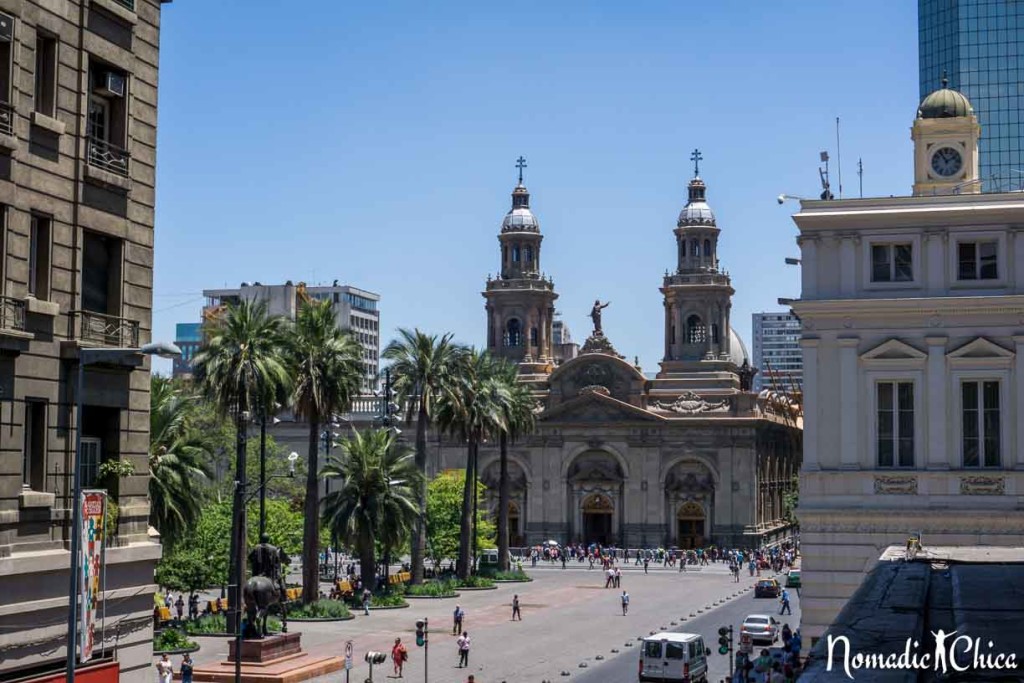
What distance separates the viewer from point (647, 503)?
102 meters

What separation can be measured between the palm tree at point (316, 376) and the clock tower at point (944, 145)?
24.1 meters

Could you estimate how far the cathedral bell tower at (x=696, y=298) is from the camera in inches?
4294

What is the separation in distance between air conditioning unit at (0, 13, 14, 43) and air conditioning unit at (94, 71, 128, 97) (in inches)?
96.5

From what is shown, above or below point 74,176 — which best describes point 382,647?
below

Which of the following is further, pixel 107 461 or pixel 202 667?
pixel 202 667

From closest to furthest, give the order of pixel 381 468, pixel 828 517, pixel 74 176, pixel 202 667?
pixel 74 176, pixel 828 517, pixel 202 667, pixel 381 468

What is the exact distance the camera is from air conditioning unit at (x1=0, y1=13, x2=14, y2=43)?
1950 centimetres

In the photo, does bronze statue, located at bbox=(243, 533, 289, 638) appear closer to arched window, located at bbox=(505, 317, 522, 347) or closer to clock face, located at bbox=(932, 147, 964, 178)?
clock face, located at bbox=(932, 147, 964, 178)

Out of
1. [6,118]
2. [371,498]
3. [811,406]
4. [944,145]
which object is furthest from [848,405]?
[371,498]

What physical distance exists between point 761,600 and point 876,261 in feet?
124

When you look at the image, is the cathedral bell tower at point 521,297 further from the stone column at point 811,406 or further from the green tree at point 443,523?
the stone column at point 811,406

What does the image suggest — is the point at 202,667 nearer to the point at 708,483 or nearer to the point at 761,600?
the point at 761,600

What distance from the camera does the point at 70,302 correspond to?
2128cm

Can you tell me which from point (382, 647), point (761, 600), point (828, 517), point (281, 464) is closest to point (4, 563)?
point (828, 517)
